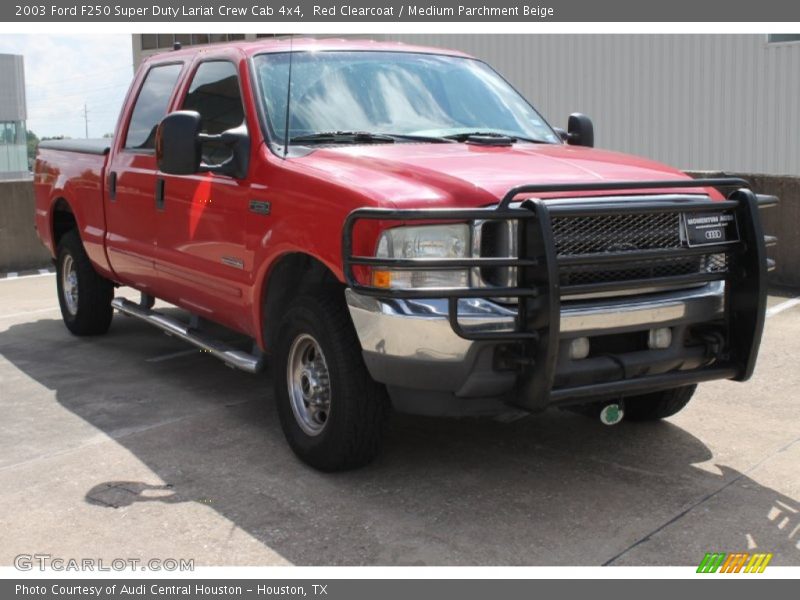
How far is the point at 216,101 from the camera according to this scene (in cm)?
594

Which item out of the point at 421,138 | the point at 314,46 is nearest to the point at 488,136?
the point at 421,138

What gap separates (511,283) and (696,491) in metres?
1.37

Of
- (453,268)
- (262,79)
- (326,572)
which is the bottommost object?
(326,572)

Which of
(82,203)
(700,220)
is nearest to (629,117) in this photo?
(82,203)

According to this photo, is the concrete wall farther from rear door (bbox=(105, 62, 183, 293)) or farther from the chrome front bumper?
the chrome front bumper

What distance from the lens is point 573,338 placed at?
421 centimetres

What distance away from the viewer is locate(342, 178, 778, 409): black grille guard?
13.2 ft

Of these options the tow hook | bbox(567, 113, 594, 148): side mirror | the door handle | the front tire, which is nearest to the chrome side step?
the front tire

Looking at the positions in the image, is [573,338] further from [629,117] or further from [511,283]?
[629,117]

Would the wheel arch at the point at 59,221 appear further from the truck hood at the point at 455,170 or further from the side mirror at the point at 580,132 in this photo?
the side mirror at the point at 580,132

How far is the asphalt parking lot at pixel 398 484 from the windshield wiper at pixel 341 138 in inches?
61.5

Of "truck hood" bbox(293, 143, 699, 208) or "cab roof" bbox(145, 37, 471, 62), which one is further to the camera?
"cab roof" bbox(145, 37, 471, 62)

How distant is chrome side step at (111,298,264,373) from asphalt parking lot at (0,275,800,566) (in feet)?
1.35

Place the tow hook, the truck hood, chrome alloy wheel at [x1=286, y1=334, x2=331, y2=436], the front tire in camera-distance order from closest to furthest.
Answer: the truck hood → the front tire → the tow hook → chrome alloy wheel at [x1=286, y1=334, x2=331, y2=436]
